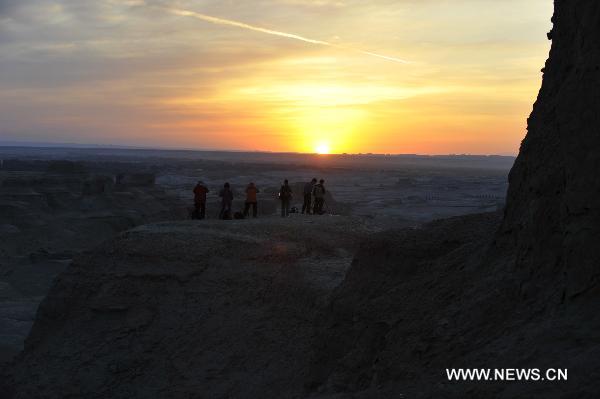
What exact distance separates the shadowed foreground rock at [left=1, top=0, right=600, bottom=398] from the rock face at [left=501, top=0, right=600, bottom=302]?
0.05ft

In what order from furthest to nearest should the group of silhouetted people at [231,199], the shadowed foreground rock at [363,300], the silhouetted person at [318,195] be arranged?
the silhouetted person at [318,195], the group of silhouetted people at [231,199], the shadowed foreground rock at [363,300]

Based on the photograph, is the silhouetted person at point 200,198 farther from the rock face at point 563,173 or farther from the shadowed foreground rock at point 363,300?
the rock face at point 563,173

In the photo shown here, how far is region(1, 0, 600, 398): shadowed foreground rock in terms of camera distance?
4363 mm

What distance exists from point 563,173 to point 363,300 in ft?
10.2

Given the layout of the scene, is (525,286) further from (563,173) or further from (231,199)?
(231,199)

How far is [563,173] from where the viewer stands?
5.01 m

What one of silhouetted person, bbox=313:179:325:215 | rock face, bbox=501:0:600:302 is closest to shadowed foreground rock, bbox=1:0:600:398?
rock face, bbox=501:0:600:302

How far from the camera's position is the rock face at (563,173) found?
439 cm

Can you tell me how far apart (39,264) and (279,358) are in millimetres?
21640

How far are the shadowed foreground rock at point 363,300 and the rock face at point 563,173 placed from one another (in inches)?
0.6

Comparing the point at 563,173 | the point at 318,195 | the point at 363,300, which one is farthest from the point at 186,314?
the point at 318,195

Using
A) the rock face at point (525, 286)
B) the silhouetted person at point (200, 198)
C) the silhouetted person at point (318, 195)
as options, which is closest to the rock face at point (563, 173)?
the rock face at point (525, 286)

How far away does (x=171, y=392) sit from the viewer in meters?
9.08

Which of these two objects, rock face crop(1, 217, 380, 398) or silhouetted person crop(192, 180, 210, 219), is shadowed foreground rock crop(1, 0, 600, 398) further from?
silhouetted person crop(192, 180, 210, 219)
